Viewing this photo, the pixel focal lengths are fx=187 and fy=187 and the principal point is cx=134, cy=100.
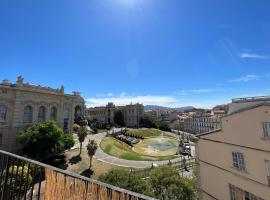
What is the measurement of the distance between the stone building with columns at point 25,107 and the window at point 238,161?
3553cm

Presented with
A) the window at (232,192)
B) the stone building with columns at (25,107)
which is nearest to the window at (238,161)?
the window at (232,192)

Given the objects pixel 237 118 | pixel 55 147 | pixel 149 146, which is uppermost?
pixel 237 118

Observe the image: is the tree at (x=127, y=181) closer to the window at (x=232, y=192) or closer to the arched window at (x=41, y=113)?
the window at (x=232, y=192)

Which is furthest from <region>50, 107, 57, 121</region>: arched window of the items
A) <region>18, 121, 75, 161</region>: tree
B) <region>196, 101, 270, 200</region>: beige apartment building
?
<region>196, 101, 270, 200</region>: beige apartment building

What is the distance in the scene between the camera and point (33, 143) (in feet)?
97.4

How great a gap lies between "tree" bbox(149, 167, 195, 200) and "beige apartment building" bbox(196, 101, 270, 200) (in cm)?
196

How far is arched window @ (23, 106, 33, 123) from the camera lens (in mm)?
36719

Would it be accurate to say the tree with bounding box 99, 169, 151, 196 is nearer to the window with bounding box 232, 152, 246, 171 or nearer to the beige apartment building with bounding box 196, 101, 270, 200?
the beige apartment building with bounding box 196, 101, 270, 200

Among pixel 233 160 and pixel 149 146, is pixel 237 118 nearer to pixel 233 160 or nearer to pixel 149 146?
pixel 233 160

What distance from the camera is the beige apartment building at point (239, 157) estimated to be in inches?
516

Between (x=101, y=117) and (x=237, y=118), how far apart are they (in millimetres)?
103960

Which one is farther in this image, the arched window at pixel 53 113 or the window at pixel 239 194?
the arched window at pixel 53 113

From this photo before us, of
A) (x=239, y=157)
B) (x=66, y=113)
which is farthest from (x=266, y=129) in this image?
(x=66, y=113)

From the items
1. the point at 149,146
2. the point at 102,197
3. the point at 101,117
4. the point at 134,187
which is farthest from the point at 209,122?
the point at 102,197
